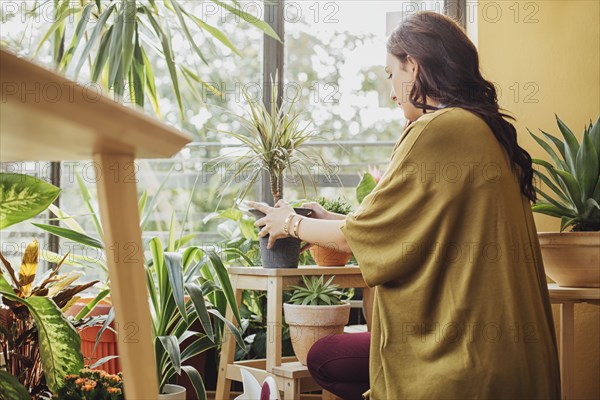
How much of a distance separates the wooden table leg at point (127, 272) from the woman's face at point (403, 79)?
110cm

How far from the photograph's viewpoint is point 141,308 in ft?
2.23

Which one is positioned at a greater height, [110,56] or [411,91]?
[110,56]

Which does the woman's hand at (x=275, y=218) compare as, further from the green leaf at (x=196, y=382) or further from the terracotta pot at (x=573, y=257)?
the terracotta pot at (x=573, y=257)

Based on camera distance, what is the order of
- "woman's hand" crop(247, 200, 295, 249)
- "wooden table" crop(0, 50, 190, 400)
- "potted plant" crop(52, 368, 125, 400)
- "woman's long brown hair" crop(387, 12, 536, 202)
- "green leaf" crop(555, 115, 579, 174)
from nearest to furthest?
"wooden table" crop(0, 50, 190, 400), "woman's long brown hair" crop(387, 12, 536, 202), "potted plant" crop(52, 368, 125, 400), "woman's hand" crop(247, 200, 295, 249), "green leaf" crop(555, 115, 579, 174)

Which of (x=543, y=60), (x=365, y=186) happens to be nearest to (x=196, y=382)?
(x=365, y=186)

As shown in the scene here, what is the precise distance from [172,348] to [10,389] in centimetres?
58

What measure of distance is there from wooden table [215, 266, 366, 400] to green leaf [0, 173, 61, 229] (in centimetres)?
73

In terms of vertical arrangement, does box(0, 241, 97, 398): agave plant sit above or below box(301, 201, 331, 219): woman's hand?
below

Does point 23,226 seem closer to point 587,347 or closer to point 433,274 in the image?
point 433,274

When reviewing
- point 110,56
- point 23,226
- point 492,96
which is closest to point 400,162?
point 492,96

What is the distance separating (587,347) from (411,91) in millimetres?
1535

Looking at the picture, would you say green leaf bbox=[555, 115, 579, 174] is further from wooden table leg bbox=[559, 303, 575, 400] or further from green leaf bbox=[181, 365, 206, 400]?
green leaf bbox=[181, 365, 206, 400]

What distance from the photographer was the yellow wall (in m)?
2.68

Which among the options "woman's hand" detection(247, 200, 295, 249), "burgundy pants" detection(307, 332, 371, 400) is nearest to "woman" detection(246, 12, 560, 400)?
"burgundy pants" detection(307, 332, 371, 400)
